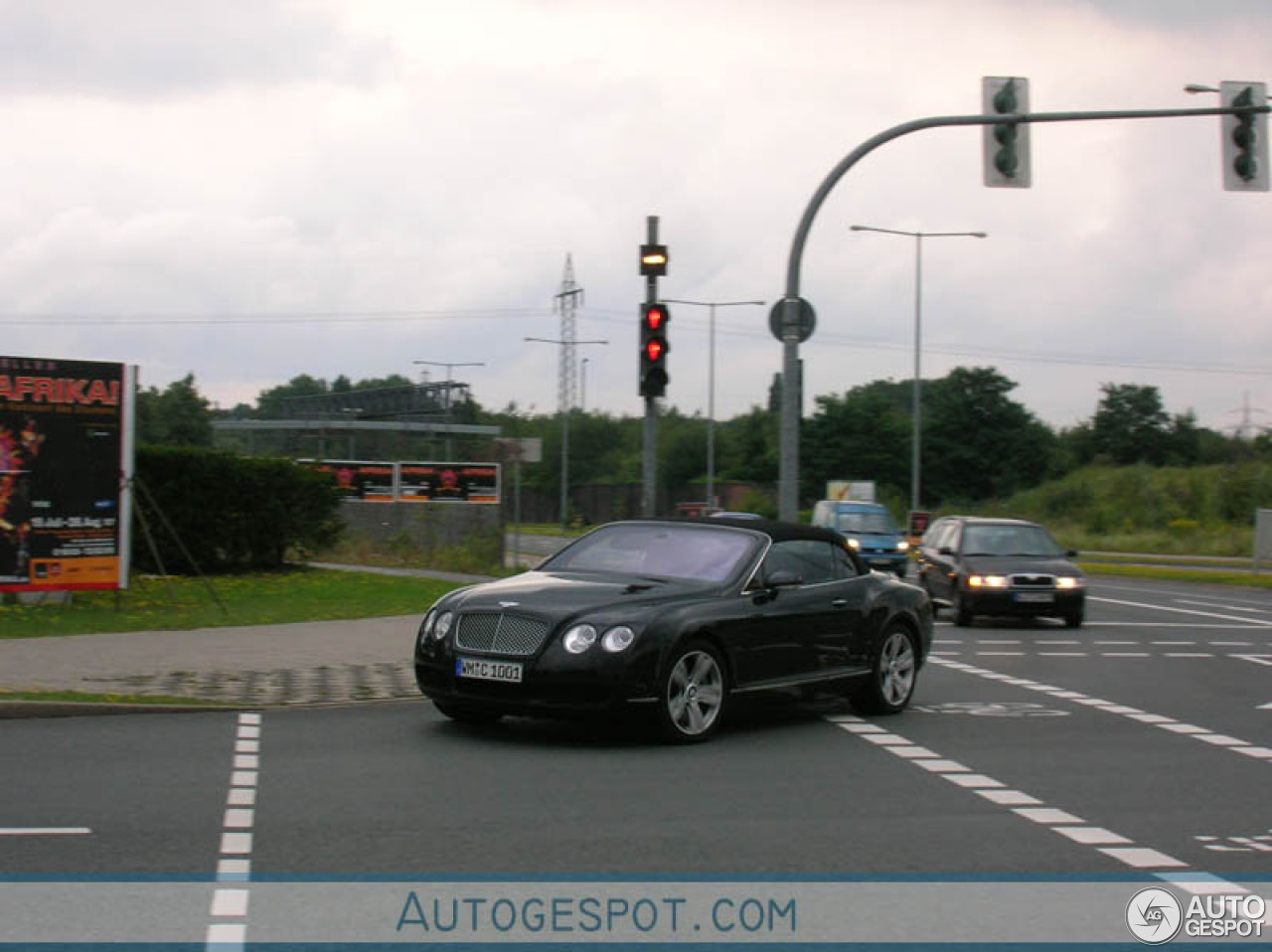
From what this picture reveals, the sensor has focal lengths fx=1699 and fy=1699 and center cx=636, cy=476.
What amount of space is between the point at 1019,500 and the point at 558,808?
73621 millimetres

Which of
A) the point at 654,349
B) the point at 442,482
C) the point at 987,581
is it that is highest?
the point at 654,349

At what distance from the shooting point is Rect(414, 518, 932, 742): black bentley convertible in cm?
1052

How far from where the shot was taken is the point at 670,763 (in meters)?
10.0

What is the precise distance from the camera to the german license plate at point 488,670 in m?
10.6

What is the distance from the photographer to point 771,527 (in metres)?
12.7

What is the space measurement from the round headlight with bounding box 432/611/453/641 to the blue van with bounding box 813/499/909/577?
2514cm

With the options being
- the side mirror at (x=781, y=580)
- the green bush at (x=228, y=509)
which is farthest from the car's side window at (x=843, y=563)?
A: the green bush at (x=228, y=509)

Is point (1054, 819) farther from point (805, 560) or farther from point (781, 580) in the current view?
point (805, 560)

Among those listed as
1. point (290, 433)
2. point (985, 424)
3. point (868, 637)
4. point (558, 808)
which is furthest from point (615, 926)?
point (985, 424)

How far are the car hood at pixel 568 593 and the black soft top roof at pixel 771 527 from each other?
1055 millimetres

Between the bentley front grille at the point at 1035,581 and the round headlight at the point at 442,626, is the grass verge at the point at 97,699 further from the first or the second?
the bentley front grille at the point at 1035,581

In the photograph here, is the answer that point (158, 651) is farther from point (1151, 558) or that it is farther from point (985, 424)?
point (985, 424)

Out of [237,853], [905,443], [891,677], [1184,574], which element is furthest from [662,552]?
[905,443]

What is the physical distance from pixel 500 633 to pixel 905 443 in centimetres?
8380
